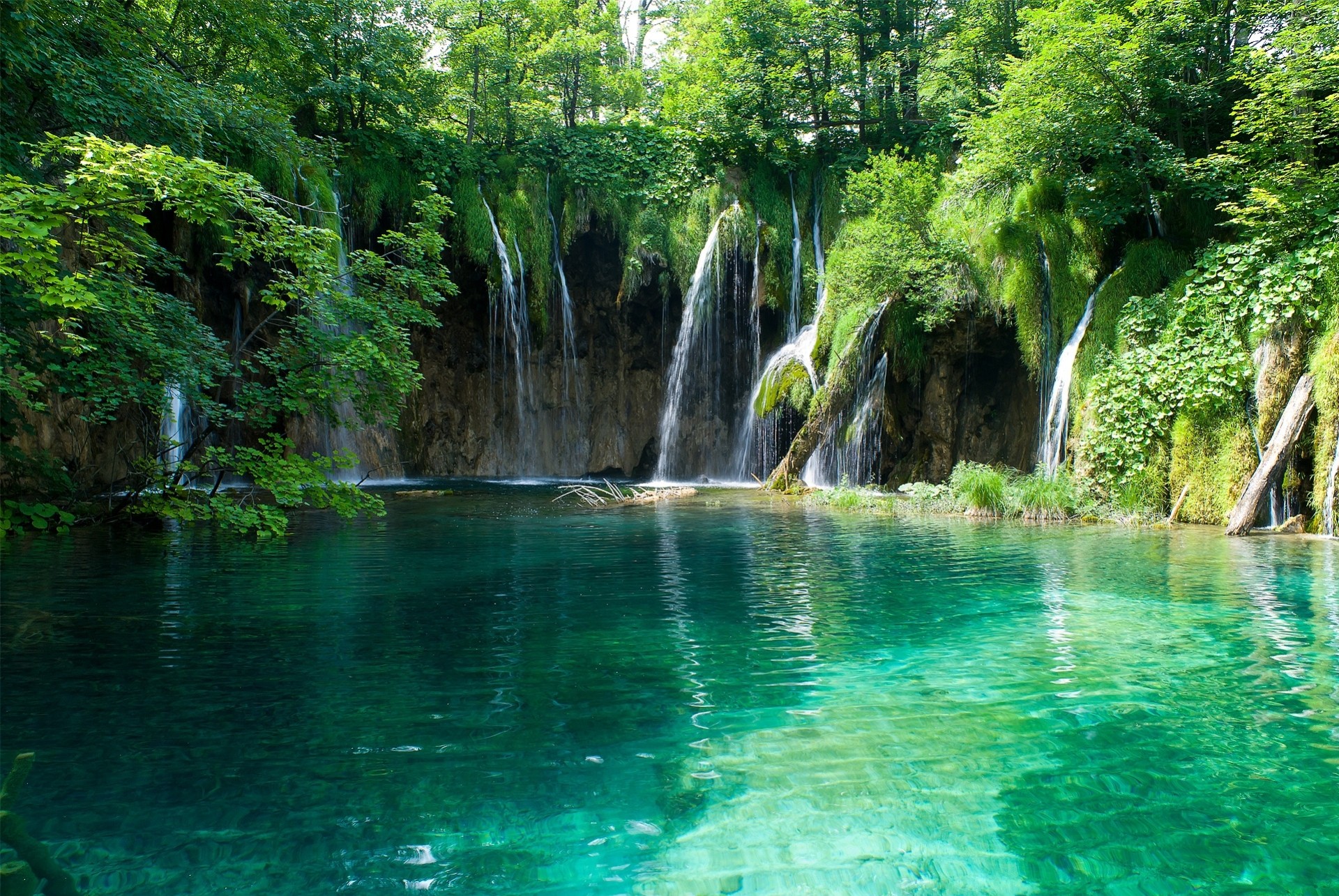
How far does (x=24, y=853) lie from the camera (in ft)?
8.12

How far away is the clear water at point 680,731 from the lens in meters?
2.57

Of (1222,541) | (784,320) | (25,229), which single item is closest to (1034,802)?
(25,229)

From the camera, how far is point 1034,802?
2969mm

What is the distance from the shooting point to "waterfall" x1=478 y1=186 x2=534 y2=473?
901 inches

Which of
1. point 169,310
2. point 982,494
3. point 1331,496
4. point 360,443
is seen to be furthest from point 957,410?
point 360,443

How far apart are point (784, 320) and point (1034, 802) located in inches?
794

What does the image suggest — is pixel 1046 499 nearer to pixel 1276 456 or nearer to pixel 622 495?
pixel 1276 456

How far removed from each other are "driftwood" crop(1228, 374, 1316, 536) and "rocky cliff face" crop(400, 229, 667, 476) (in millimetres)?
16795

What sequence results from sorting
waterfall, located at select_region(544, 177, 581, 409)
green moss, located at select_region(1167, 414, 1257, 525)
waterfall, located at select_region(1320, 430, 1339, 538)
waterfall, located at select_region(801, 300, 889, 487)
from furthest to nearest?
waterfall, located at select_region(544, 177, 581, 409)
waterfall, located at select_region(801, 300, 889, 487)
green moss, located at select_region(1167, 414, 1257, 525)
waterfall, located at select_region(1320, 430, 1339, 538)

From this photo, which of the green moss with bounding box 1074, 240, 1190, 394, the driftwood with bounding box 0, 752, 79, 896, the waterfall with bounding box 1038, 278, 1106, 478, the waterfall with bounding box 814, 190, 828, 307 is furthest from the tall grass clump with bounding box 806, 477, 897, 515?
the driftwood with bounding box 0, 752, 79, 896

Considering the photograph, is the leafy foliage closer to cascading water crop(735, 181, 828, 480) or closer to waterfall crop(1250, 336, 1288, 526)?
waterfall crop(1250, 336, 1288, 526)

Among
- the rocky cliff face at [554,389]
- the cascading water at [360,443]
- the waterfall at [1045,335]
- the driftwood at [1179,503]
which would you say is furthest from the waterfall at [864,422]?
the cascading water at [360,443]

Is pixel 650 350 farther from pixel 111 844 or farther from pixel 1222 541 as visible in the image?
pixel 111 844

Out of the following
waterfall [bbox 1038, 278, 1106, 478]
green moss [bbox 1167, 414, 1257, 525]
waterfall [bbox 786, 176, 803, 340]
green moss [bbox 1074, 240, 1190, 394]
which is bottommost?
green moss [bbox 1167, 414, 1257, 525]
